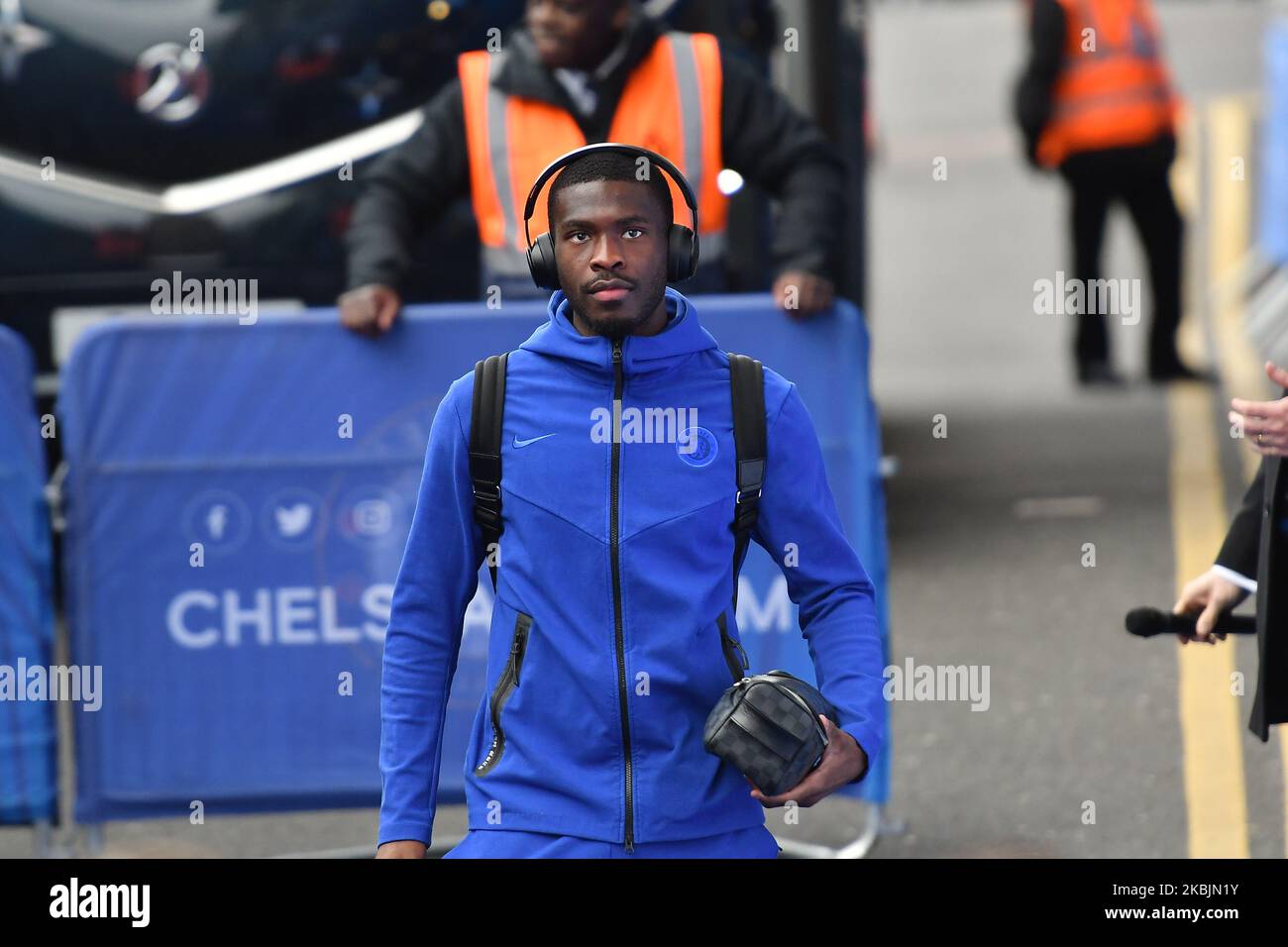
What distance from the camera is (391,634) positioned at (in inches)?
155

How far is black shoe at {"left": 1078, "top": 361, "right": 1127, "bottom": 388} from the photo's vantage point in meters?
13.0

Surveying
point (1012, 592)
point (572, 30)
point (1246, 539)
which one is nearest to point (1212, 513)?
point (1012, 592)

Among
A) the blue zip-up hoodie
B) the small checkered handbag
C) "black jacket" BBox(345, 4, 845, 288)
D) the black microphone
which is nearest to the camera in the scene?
the small checkered handbag

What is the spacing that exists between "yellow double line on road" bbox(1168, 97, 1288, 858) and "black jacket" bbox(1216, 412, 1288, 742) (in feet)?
5.85

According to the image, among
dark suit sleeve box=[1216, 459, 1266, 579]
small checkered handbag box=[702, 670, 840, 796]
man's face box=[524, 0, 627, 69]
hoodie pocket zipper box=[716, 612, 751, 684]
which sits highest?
man's face box=[524, 0, 627, 69]

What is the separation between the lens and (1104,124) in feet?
40.7

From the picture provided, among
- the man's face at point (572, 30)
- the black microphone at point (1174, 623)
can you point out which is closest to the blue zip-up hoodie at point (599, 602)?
the black microphone at point (1174, 623)

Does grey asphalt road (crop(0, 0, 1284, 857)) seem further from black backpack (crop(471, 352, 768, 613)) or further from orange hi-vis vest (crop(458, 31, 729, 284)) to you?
black backpack (crop(471, 352, 768, 613))

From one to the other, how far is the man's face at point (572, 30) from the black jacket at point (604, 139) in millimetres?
51

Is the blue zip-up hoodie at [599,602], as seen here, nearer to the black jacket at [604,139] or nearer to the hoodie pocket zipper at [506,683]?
the hoodie pocket zipper at [506,683]

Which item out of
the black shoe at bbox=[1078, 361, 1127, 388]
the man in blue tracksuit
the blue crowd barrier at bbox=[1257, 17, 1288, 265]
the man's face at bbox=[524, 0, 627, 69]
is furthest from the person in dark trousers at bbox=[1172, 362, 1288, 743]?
the blue crowd barrier at bbox=[1257, 17, 1288, 265]

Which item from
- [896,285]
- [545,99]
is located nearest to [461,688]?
[545,99]
